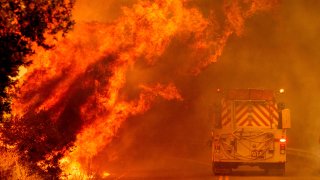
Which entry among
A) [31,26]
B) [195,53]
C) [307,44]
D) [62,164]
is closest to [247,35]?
[307,44]

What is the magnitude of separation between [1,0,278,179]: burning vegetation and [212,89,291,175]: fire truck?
10.3 feet

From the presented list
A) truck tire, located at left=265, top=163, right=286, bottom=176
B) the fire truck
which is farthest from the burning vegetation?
truck tire, located at left=265, top=163, right=286, bottom=176

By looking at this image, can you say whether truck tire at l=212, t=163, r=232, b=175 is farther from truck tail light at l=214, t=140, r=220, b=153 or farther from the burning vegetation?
the burning vegetation

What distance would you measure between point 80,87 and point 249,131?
5.80m

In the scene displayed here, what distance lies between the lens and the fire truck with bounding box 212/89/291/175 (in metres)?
19.4

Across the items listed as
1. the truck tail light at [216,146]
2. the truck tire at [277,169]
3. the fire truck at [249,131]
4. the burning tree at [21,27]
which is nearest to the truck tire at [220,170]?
the fire truck at [249,131]

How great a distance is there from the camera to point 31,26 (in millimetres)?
10039

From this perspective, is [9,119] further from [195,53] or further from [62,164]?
[195,53]

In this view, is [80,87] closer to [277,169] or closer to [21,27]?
[277,169]

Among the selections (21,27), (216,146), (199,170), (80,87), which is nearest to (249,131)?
(216,146)

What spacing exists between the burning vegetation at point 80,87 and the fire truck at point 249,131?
3.13 meters

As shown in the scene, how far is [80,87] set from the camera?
17953 millimetres

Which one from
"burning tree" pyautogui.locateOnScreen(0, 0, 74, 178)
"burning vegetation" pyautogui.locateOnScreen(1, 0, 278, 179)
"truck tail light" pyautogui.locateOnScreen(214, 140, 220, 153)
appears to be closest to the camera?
"burning tree" pyautogui.locateOnScreen(0, 0, 74, 178)

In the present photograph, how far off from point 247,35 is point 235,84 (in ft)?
11.7
